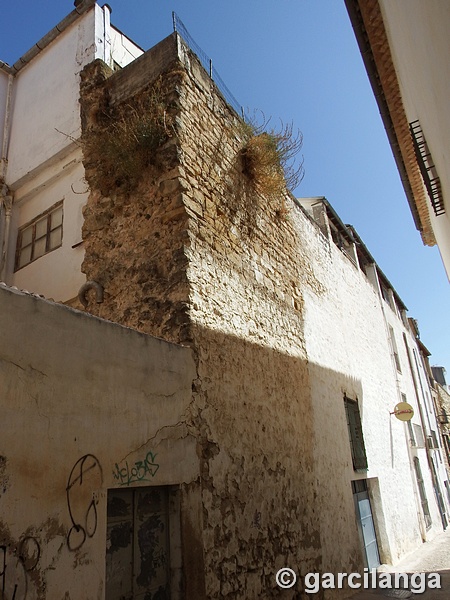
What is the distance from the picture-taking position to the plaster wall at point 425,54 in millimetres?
2693

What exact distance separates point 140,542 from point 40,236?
5.23 m

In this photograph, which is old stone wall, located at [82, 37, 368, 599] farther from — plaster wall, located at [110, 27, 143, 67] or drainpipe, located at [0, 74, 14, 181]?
drainpipe, located at [0, 74, 14, 181]

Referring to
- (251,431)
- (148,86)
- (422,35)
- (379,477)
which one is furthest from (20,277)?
(379,477)

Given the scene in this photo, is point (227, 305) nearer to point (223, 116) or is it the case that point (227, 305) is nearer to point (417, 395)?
point (223, 116)

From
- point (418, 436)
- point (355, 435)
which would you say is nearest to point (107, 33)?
point (355, 435)

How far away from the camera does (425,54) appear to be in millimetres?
3441

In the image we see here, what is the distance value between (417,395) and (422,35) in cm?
1384

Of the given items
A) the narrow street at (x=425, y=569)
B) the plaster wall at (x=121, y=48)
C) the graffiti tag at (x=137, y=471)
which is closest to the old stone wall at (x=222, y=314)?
the graffiti tag at (x=137, y=471)

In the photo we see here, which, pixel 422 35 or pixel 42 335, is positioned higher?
pixel 422 35

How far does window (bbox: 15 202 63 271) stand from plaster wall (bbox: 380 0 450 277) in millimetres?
5005

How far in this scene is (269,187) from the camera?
638 centimetres

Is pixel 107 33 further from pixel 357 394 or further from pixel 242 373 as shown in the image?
pixel 357 394

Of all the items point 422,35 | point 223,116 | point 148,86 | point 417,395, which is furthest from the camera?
point 417,395

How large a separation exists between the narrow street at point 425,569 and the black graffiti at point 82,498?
16.4ft
